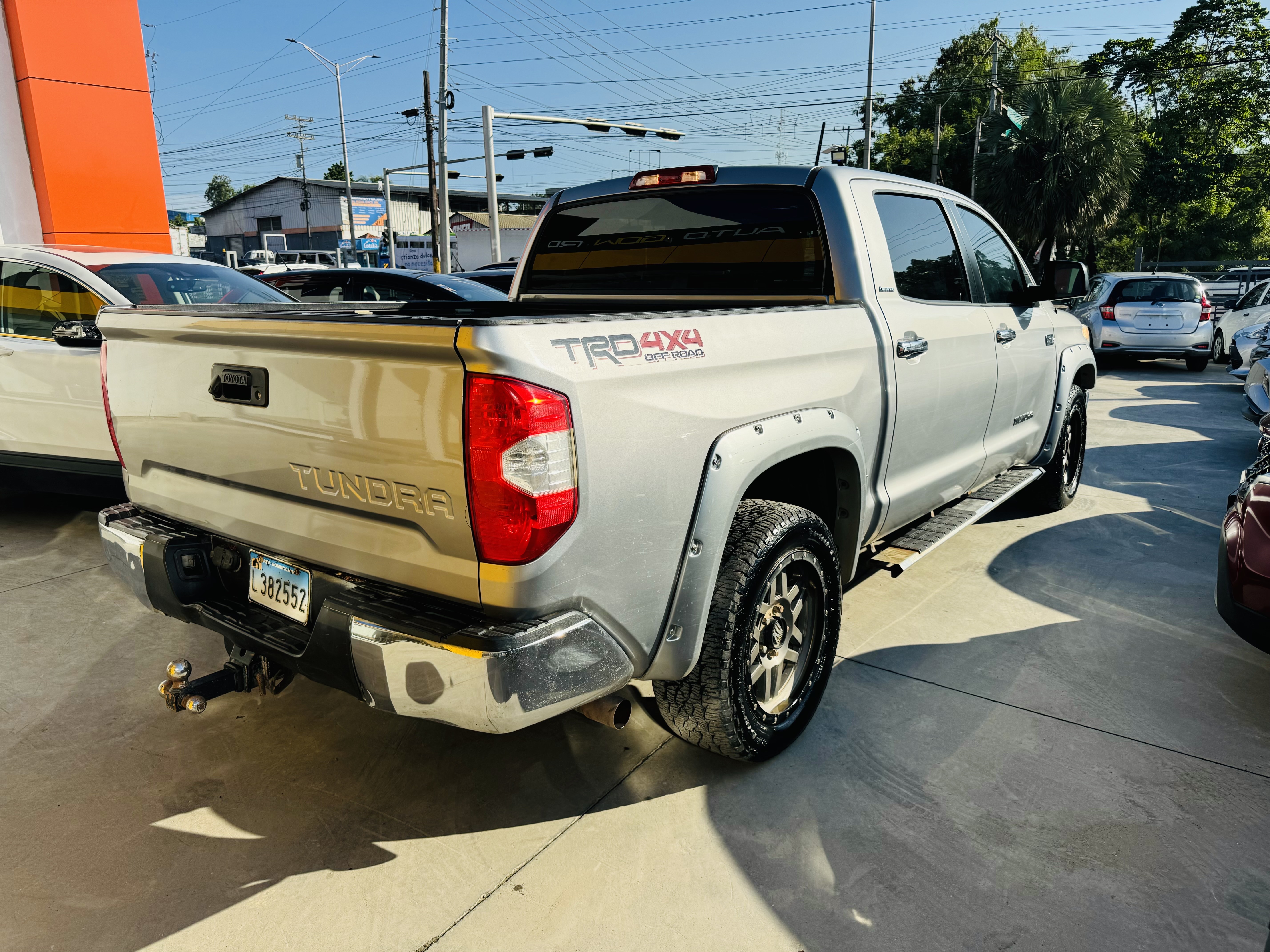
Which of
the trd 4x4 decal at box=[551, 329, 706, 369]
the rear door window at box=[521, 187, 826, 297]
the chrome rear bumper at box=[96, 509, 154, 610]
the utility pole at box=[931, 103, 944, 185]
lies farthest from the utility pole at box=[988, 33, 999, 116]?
the chrome rear bumper at box=[96, 509, 154, 610]

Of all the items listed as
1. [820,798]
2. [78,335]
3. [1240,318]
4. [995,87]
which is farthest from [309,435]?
[995,87]

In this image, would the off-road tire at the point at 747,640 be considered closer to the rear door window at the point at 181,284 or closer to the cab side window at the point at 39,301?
the rear door window at the point at 181,284

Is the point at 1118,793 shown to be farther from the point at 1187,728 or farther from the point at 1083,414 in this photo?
the point at 1083,414

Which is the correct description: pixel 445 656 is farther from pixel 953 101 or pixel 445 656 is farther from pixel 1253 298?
pixel 953 101

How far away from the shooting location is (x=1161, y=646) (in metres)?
3.77

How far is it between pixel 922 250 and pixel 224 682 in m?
3.17

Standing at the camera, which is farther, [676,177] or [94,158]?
[94,158]

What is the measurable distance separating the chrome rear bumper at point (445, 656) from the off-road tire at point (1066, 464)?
13.9 ft

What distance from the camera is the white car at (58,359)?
16.0 feet

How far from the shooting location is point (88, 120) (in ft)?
33.4

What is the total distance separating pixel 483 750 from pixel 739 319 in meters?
1.69

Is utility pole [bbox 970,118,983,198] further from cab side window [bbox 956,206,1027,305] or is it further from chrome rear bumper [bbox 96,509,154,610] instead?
chrome rear bumper [bbox 96,509,154,610]

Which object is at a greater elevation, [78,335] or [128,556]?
[78,335]

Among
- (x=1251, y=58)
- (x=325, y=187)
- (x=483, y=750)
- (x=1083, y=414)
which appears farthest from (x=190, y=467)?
(x=325, y=187)
